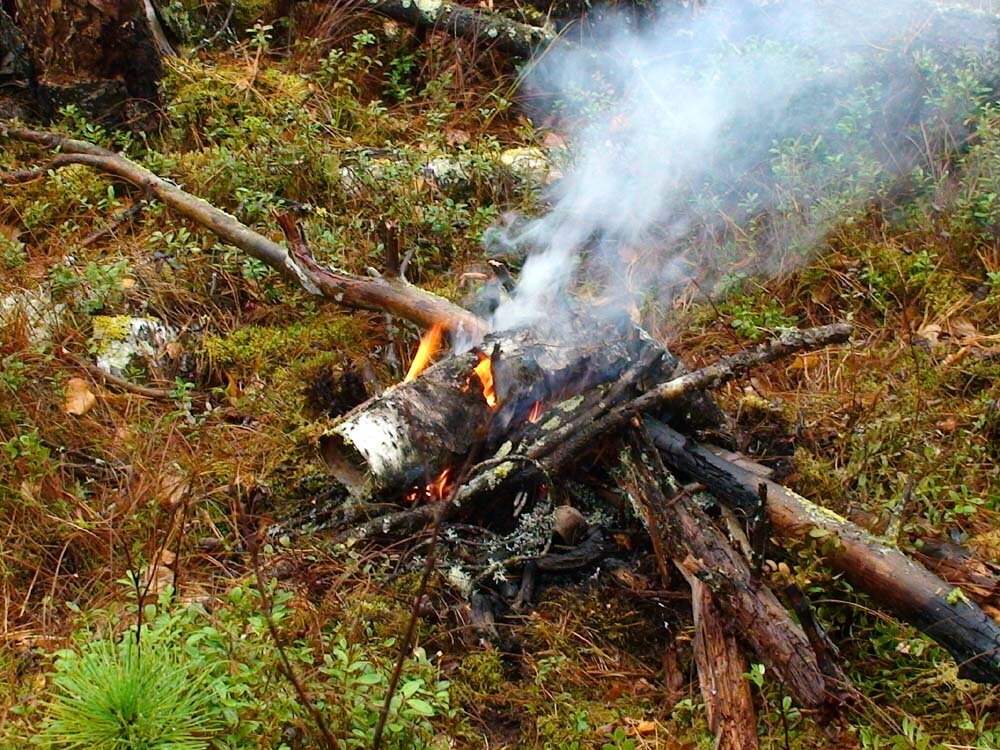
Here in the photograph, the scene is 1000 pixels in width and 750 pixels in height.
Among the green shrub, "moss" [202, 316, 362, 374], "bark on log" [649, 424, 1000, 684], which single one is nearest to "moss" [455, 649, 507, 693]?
the green shrub

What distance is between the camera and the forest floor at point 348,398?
8.48ft

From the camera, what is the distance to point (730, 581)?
281cm

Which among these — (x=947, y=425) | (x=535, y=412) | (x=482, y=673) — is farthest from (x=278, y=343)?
(x=947, y=425)

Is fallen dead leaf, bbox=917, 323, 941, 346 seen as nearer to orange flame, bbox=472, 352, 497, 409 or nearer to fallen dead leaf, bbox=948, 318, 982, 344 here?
fallen dead leaf, bbox=948, 318, 982, 344

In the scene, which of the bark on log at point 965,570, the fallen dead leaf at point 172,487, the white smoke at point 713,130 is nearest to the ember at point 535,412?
the white smoke at point 713,130

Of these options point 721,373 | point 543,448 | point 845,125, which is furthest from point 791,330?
point 845,125

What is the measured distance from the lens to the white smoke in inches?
188

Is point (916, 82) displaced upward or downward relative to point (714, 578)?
upward

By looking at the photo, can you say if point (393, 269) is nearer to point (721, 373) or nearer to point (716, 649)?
point (721, 373)

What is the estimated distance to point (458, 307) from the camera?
152 inches

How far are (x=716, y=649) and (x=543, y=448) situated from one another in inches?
35.3

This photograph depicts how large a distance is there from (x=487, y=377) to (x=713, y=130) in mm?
2612

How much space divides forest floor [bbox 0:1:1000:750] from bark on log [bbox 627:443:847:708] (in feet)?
0.30

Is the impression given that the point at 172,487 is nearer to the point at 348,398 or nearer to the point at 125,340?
the point at 348,398
